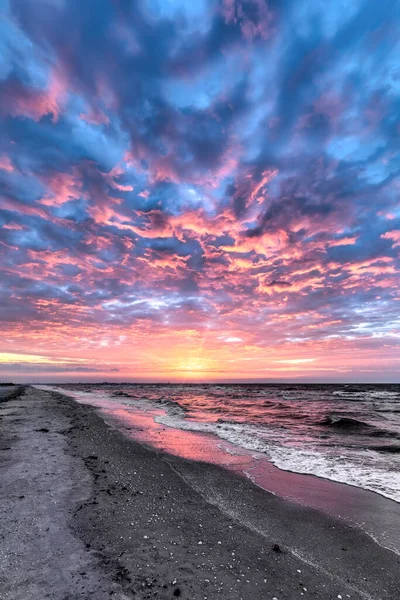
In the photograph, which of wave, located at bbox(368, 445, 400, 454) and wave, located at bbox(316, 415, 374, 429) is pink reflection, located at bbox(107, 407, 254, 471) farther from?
wave, located at bbox(316, 415, 374, 429)

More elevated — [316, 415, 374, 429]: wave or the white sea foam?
[316, 415, 374, 429]: wave

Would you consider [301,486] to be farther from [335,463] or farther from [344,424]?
[344,424]

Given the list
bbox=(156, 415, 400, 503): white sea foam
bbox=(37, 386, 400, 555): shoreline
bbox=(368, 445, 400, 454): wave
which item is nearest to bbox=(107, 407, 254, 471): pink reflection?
bbox=(37, 386, 400, 555): shoreline

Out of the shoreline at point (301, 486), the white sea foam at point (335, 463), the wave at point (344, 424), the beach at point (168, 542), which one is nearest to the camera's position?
the beach at point (168, 542)

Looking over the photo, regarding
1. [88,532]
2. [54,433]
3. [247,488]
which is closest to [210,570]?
[88,532]

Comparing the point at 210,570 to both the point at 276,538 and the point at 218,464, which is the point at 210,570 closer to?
the point at 276,538

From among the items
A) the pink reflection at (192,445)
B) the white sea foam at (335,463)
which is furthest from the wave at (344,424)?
the pink reflection at (192,445)

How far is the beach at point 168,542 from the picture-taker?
4.82m

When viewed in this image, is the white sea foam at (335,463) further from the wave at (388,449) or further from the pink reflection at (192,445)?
the pink reflection at (192,445)

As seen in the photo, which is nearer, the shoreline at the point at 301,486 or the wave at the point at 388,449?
the shoreline at the point at 301,486

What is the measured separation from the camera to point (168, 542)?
608 cm

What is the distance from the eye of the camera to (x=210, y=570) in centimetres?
526

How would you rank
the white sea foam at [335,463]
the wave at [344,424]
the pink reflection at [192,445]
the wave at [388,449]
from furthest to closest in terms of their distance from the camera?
the wave at [344,424] < the wave at [388,449] < the pink reflection at [192,445] < the white sea foam at [335,463]

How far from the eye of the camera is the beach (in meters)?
4.82
